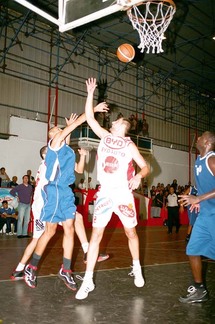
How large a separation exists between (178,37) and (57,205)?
19.0 meters

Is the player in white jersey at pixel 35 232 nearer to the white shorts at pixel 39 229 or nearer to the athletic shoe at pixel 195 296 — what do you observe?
the white shorts at pixel 39 229

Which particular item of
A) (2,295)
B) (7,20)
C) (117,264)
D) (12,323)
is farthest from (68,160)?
(7,20)

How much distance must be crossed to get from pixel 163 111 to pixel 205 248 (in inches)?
945

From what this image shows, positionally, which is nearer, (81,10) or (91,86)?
(91,86)

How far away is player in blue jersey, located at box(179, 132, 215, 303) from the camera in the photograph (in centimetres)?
417

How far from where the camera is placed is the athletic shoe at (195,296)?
410 centimetres

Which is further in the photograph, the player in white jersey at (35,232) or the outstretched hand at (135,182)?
the player in white jersey at (35,232)

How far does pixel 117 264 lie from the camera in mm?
6453

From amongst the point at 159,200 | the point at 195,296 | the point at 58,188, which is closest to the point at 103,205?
the point at 58,188

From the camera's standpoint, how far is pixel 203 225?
14.0 feet

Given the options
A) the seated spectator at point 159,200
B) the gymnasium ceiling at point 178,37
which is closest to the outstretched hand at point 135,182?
the seated spectator at point 159,200

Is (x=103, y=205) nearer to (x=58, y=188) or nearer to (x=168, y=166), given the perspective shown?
(x=58, y=188)

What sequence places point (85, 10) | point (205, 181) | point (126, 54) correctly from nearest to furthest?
point (205, 181)
point (85, 10)
point (126, 54)

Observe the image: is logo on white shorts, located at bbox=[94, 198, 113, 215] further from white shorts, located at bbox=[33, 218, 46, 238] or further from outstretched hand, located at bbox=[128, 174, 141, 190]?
white shorts, located at bbox=[33, 218, 46, 238]
